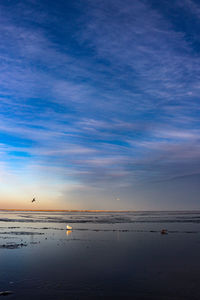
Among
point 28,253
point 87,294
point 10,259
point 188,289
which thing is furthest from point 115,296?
point 28,253

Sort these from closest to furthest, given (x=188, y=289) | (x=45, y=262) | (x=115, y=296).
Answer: (x=115, y=296)
(x=188, y=289)
(x=45, y=262)

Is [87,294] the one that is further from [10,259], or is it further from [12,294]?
[10,259]

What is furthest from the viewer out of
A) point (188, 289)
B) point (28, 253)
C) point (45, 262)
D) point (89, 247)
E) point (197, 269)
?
point (89, 247)

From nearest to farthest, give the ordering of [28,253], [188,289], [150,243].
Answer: [188,289] < [28,253] < [150,243]

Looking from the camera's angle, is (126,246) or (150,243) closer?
(126,246)

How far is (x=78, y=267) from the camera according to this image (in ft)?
60.6

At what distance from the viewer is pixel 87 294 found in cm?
1315

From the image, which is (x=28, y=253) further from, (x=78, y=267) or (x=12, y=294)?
(x=12, y=294)

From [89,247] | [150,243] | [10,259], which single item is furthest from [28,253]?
[150,243]

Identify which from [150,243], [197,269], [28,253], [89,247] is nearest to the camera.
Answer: [197,269]

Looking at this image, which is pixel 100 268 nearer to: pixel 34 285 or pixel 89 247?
pixel 34 285

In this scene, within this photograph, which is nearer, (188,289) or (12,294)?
(12,294)

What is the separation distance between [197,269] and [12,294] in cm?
1219

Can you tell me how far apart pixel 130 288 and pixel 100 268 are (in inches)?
175
